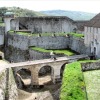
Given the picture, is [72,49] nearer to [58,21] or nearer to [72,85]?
[58,21]

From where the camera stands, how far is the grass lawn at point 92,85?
83.4 ft

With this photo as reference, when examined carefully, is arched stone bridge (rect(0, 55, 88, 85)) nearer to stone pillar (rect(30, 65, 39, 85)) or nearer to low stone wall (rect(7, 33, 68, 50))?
stone pillar (rect(30, 65, 39, 85))

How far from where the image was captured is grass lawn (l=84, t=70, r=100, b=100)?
25.4m

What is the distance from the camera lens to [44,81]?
1841 inches

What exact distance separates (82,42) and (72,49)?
4.37 m

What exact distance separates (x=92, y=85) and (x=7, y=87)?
1026 cm

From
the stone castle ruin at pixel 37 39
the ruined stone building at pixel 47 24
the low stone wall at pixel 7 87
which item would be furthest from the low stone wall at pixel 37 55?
the low stone wall at pixel 7 87

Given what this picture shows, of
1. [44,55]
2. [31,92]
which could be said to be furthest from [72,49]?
[31,92]

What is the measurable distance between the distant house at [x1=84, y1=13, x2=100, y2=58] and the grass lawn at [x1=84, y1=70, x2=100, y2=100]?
12.1 metres

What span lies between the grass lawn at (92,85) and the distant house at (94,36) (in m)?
12.1

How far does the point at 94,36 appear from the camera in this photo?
157 ft

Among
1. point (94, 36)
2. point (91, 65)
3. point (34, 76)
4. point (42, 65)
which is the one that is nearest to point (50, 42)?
point (94, 36)

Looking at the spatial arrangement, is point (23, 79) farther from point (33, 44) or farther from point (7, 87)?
point (7, 87)

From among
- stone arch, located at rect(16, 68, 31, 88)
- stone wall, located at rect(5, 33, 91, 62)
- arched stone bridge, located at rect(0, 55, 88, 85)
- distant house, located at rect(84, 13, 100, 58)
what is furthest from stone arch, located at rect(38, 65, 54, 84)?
distant house, located at rect(84, 13, 100, 58)
